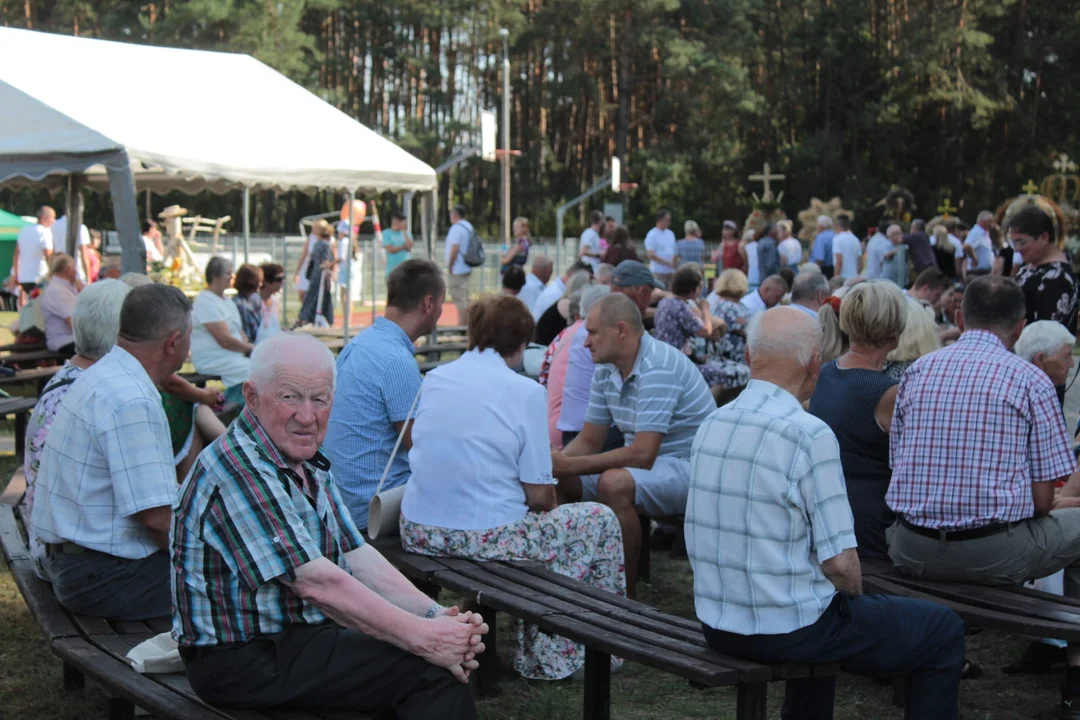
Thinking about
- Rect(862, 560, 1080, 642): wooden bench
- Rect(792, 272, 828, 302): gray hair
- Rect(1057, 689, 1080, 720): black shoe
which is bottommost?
Rect(1057, 689, 1080, 720): black shoe

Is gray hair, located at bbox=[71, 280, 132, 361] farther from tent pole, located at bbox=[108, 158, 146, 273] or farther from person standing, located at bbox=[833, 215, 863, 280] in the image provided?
person standing, located at bbox=[833, 215, 863, 280]

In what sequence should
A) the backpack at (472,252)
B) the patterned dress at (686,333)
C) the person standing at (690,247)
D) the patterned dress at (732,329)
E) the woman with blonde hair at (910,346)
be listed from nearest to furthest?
the woman with blonde hair at (910,346)
the patterned dress at (686,333)
the patterned dress at (732,329)
the backpack at (472,252)
the person standing at (690,247)

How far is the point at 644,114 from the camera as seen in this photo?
163 feet

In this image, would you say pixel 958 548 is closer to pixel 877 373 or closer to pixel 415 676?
pixel 877 373

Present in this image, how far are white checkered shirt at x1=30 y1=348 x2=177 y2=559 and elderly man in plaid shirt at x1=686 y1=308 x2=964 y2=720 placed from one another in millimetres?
1523

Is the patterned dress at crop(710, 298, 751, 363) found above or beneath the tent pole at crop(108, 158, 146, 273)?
beneath

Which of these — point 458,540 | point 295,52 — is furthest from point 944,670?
point 295,52

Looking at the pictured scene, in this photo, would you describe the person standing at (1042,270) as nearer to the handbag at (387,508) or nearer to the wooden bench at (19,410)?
the handbag at (387,508)

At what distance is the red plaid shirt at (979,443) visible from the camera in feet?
12.9

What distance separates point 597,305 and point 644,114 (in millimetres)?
45673

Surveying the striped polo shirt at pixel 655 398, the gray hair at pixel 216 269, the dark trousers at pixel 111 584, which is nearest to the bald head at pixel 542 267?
the gray hair at pixel 216 269

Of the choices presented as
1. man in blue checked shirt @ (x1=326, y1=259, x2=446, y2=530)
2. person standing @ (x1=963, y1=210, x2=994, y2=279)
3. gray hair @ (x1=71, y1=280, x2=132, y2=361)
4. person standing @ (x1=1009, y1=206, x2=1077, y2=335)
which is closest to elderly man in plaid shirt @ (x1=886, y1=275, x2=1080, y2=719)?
man in blue checked shirt @ (x1=326, y1=259, x2=446, y2=530)

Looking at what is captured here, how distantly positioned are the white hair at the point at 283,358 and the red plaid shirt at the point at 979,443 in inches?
80.8

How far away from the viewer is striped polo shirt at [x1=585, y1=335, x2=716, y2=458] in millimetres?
5094
